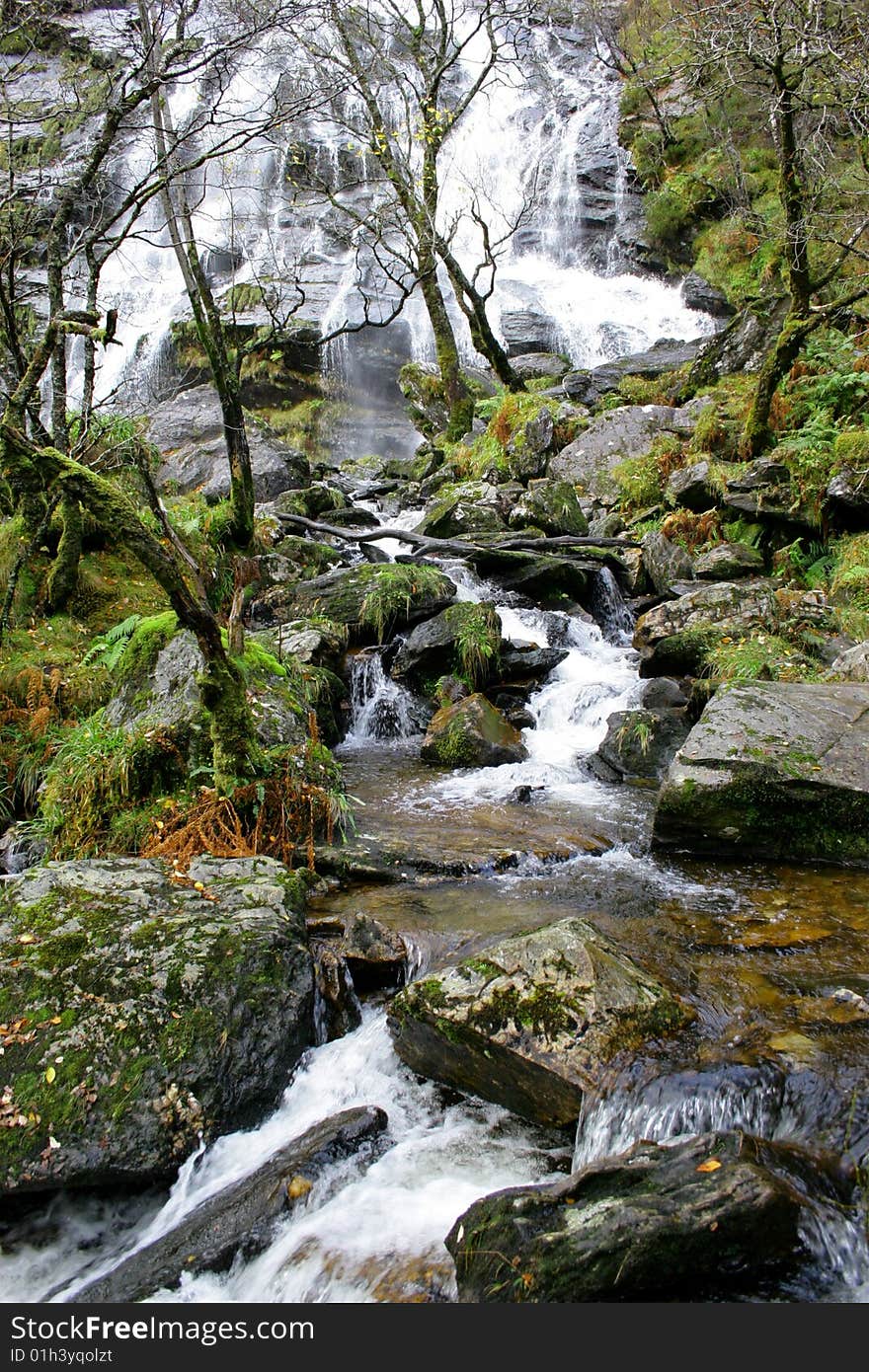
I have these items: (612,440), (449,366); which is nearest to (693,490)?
(612,440)

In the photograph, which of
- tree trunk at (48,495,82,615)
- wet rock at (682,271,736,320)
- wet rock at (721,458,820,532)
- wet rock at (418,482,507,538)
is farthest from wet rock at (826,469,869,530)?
wet rock at (682,271,736,320)

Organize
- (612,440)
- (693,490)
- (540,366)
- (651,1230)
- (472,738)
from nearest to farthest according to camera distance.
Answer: (651,1230) → (472,738) → (693,490) → (612,440) → (540,366)

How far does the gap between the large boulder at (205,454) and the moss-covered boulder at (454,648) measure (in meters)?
6.23

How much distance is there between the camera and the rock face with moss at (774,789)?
4.93 meters

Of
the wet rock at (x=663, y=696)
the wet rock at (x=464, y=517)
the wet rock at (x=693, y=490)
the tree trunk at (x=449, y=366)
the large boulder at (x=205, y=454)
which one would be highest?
the tree trunk at (x=449, y=366)

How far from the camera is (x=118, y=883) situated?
3.93 metres

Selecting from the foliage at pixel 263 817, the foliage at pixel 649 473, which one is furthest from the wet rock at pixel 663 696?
the foliage at pixel 649 473

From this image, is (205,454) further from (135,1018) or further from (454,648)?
(135,1018)

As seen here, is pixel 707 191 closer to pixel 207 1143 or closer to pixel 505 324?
pixel 505 324

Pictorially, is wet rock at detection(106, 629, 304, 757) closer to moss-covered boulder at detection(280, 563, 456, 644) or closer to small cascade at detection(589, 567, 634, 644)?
moss-covered boulder at detection(280, 563, 456, 644)

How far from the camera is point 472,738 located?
745cm

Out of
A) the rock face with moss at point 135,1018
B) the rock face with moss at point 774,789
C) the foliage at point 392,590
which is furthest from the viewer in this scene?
the foliage at point 392,590

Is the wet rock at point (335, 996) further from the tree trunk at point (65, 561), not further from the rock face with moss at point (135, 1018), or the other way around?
the tree trunk at point (65, 561)

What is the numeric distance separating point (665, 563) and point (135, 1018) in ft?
29.0
